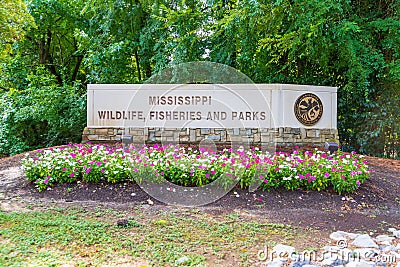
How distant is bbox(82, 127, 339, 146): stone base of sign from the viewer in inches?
267

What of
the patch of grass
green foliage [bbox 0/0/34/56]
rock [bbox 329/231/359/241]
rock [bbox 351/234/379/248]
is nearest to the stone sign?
green foliage [bbox 0/0/34/56]

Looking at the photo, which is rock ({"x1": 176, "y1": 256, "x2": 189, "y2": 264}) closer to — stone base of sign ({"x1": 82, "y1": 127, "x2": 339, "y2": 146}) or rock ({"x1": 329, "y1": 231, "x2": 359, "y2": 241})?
rock ({"x1": 329, "y1": 231, "x2": 359, "y2": 241})

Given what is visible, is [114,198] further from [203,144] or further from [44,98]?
[44,98]

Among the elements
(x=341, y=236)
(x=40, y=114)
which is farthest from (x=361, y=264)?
(x=40, y=114)

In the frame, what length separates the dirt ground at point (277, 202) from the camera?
3.67 metres

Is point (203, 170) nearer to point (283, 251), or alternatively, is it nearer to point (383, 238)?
point (283, 251)

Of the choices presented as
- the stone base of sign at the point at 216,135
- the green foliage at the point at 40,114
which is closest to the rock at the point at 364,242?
the stone base of sign at the point at 216,135

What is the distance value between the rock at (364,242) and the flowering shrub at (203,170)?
51.4 inches

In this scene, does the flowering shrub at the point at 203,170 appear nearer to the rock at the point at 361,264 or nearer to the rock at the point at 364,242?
the rock at the point at 364,242

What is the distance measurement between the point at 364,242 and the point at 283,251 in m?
0.69

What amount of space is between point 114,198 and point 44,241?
1332mm

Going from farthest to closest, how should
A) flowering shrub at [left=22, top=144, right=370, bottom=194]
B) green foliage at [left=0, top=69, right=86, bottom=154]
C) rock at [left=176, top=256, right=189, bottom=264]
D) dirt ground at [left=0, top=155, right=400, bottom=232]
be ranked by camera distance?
green foliage at [left=0, top=69, right=86, bottom=154], flowering shrub at [left=22, top=144, right=370, bottom=194], dirt ground at [left=0, top=155, right=400, bottom=232], rock at [left=176, top=256, right=189, bottom=264]

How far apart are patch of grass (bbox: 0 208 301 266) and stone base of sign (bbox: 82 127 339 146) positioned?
10.2 feet

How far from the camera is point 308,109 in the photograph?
691cm
